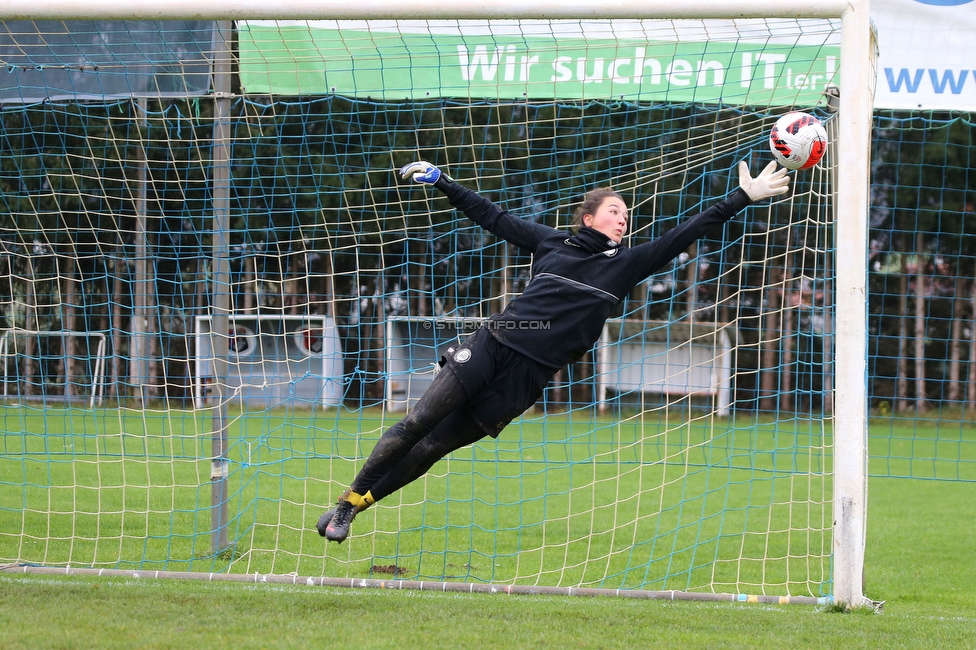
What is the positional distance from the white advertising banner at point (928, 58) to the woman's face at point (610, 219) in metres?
3.52

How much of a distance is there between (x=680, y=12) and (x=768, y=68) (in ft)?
7.35

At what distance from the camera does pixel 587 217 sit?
16.2 ft

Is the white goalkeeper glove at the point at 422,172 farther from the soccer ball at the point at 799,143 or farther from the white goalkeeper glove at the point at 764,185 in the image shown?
the soccer ball at the point at 799,143

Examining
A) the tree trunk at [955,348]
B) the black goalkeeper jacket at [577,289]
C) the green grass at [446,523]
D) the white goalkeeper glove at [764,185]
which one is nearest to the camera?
the white goalkeeper glove at [764,185]

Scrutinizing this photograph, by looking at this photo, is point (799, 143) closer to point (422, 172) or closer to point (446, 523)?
point (422, 172)

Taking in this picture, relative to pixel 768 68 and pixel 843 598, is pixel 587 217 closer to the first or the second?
pixel 843 598

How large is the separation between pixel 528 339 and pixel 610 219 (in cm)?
80

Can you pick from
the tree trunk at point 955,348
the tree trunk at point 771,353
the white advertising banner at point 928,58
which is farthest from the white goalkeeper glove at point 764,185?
the tree trunk at point 955,348

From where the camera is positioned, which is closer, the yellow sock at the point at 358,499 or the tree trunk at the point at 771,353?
the yellow sock at the point at 358,499

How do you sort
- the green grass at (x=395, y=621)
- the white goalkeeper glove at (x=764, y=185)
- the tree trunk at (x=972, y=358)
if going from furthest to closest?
the tree trunk at (x=972, y=358)
the white goalkeeper glove at (x=764, y=185)
the green grass at (x=395, y=621)

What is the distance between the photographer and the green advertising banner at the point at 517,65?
686cm

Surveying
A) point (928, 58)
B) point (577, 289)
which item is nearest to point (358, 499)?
point (577, 289)

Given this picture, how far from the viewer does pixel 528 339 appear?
15.6 feet

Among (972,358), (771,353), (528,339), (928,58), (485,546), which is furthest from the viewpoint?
(771,353)
